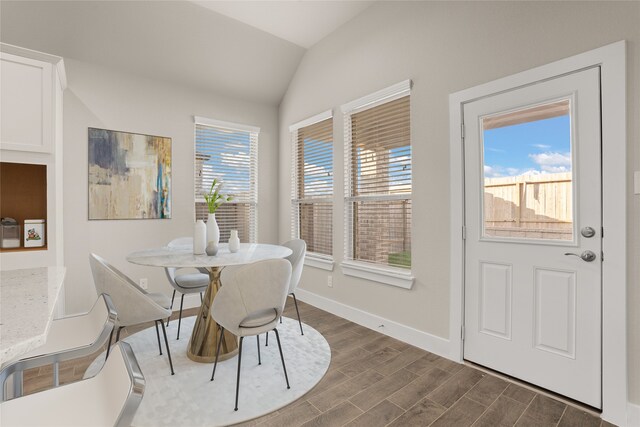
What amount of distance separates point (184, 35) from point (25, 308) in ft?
11.3

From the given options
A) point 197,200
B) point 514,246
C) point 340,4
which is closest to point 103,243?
point 197,200

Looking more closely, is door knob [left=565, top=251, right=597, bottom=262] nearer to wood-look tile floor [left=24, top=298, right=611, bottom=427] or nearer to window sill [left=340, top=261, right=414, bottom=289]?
wood-look tile floor [left=24, top=298, right=611, bottom=427]

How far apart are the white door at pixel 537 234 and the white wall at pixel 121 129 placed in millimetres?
3123

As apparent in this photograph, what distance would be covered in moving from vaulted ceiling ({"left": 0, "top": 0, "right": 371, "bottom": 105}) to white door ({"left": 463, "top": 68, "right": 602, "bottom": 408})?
6.73 feet

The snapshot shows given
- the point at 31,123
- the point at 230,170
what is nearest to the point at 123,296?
the point at 31,123

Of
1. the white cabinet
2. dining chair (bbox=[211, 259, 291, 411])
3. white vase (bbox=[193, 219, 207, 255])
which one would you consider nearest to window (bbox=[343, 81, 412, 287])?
dining chair (bbox=[211, 259, 291, 411])

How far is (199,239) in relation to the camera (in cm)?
246

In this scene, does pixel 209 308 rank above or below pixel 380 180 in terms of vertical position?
below

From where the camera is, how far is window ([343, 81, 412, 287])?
2.93 m

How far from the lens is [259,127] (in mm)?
4453

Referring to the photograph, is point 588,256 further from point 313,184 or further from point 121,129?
point 121,129

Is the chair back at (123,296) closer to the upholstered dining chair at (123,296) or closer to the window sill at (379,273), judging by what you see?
the upholstered dining chair at (123,296)

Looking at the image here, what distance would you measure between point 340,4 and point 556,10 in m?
2.01

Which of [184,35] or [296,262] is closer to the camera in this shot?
[296,262]
